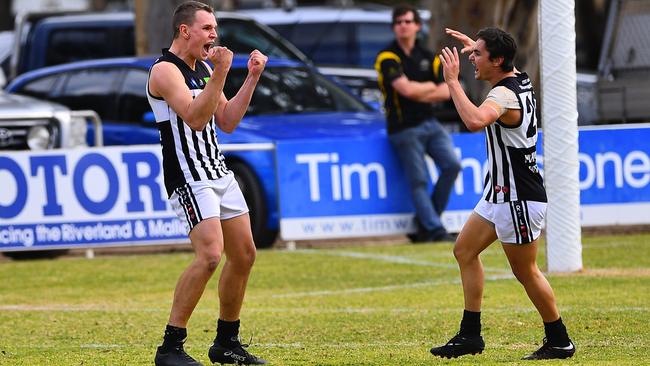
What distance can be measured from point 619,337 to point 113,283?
556 cm

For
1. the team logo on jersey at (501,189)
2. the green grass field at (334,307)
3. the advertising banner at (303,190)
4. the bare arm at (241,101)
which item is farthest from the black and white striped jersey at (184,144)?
the advertising banner at (303,190)

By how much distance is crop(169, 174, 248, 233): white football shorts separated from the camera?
8.05m

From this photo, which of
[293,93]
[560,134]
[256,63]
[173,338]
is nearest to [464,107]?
[256,63]

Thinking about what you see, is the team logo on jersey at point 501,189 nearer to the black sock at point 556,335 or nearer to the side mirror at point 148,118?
the black sock at point 556,335

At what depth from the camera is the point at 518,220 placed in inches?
→ 324

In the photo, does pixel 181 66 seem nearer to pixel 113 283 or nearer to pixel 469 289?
pixel 469 289

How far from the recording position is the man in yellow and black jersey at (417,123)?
1519 centimetres

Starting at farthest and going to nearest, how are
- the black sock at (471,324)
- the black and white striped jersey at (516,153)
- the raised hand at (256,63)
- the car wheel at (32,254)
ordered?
the car wheel at (32,254)
the black sock at (471,324)
the black and white striped jersey at (516,153)
the raised hand at (256,63)

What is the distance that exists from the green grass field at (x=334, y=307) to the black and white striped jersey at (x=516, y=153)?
0.94 meters

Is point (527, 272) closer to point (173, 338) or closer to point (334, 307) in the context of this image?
point (173, 338)

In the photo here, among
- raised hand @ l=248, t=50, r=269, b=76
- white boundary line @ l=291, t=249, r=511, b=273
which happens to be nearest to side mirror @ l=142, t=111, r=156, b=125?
white boundary line @ l=291, t=249, r=511, b=273

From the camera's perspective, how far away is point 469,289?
27.6 ft

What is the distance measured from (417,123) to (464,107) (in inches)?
292

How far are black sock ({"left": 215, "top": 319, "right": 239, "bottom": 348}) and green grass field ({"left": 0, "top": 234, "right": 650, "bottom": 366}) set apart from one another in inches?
10.6
